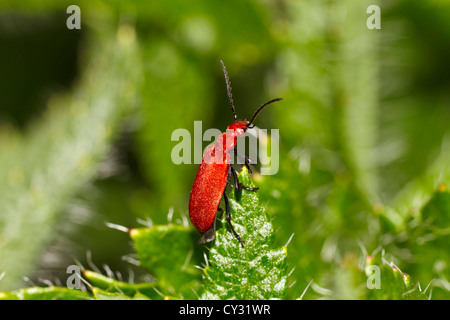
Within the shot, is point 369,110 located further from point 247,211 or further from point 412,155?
point 247,211

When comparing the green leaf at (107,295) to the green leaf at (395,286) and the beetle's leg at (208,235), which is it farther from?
the green leaf at (395,286)

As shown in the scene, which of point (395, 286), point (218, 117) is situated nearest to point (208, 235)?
point (395, 286)

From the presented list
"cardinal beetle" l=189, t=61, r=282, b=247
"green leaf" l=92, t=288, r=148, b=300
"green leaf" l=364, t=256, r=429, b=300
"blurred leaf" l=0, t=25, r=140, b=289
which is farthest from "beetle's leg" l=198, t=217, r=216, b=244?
"blurred leaf" l=0, t=25, r=140, b=289

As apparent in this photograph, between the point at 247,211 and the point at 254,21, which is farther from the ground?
the point at 254,21

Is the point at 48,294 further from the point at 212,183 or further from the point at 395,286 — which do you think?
the point at 395,286

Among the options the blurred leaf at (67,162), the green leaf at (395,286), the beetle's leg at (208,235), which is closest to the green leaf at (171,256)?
the beetle's leg at (208,235)
